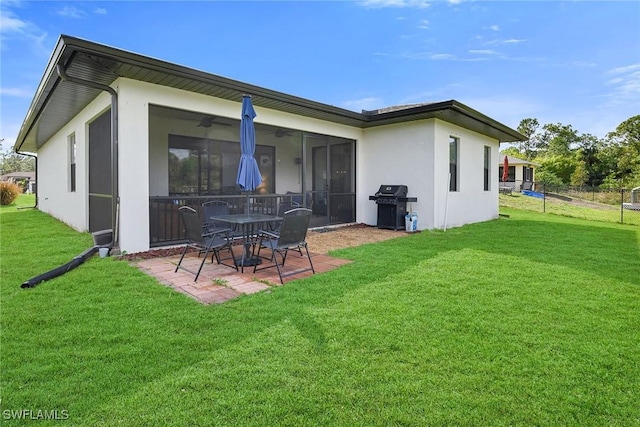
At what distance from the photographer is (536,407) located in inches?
72.0

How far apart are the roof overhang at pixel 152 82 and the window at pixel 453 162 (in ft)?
1.79

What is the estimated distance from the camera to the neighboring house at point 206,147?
17.9 ft

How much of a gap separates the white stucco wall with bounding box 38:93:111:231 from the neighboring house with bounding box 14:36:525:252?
45 mm

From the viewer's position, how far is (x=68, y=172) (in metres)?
9.70

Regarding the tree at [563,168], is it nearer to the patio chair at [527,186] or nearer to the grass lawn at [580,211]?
the patio chair at [527,186]

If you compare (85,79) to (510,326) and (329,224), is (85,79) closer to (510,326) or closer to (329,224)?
(329,224)

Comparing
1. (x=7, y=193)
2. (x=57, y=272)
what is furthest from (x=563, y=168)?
(x=7, y=193)

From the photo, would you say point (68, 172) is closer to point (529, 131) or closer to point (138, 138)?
point (138, 138)

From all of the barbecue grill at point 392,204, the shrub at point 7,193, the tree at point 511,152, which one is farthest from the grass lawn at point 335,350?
the tree at point 511,152

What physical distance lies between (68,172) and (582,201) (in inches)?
1038

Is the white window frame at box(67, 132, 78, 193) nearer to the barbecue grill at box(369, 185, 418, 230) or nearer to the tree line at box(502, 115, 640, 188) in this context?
the barbecue grill at box(369, 185, 418, 230)

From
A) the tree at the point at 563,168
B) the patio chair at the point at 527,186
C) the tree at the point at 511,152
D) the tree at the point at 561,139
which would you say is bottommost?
the patio chair at the point at 527,186

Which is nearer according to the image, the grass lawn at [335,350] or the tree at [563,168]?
the grass lawn at [335,350]

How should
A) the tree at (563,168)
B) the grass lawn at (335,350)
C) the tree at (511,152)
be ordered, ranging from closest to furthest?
1. the grass lawn at (335,350)
2. the tree at (563,168)
3. the tree at (511,152)
